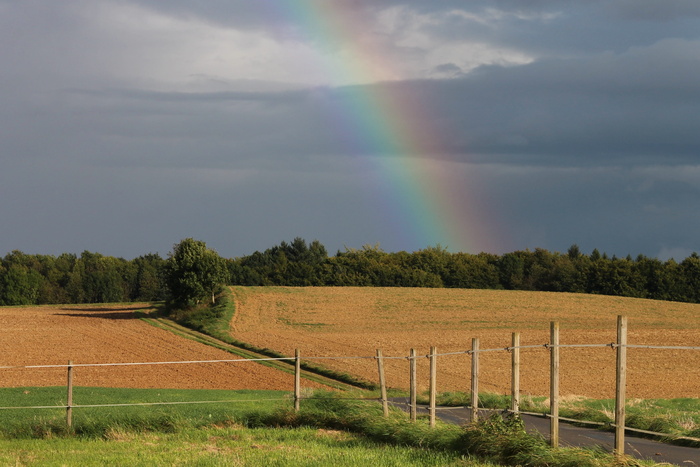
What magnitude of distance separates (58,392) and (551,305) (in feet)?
183

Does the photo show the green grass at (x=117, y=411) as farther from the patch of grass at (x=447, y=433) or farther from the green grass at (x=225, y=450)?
the patch of grass at (x=447, y=433)

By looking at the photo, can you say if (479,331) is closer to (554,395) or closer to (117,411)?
(117,411)

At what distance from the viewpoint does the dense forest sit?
322 feet

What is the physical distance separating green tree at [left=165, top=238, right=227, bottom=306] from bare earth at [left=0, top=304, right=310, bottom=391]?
4248 millimetres

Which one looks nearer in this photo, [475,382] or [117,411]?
[475,382]

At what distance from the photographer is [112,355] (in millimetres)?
47750

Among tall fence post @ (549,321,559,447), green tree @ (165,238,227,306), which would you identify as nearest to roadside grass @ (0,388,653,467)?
tall fence post @ (549,321,559,447)

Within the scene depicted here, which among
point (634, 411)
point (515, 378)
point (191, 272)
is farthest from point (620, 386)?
point (191, 272)

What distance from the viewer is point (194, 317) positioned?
6519 cm

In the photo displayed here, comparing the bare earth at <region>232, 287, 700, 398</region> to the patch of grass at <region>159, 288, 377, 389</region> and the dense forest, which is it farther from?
the dense forest

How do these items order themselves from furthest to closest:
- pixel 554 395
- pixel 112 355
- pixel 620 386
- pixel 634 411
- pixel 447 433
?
1. pixel 112 355
2. pixel 634 411
3. pixel 447 433
4. pixel 554 395
5. pixel 620 386

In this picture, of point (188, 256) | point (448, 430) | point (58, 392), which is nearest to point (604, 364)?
point (58, 392)

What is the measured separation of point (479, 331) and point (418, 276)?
43518 mm

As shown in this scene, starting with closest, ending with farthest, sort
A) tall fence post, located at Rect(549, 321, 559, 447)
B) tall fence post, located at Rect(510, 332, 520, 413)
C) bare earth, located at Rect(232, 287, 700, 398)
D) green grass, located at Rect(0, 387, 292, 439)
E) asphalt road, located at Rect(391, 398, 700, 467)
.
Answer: tall fence post, located at Rect(549, 321, 559, 447)
tall fence post, located at Rect(510, 332, 520, 413)
asphalt road, located at Rect(391, 398, 700, 467)
green grass, located at Rect(0, 387, 292, 439)
bare earth, located at Rect(232, 287, 700, 398)
